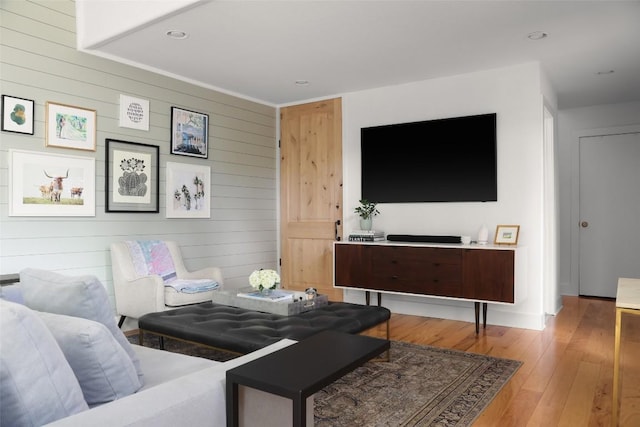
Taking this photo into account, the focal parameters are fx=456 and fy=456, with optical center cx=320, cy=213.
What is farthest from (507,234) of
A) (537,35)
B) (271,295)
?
(271,295)

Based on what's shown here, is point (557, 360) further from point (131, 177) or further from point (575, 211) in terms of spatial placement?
point (131, 177)

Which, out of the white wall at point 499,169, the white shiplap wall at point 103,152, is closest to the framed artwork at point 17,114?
the white shiplap wall at point 103,152

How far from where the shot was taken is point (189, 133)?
4824 mm

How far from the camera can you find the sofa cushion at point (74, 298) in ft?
4.88

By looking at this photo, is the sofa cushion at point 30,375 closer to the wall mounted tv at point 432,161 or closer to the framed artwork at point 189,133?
the framed artwork at point 189,133

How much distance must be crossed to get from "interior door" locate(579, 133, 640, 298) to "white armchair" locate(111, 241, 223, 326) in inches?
192

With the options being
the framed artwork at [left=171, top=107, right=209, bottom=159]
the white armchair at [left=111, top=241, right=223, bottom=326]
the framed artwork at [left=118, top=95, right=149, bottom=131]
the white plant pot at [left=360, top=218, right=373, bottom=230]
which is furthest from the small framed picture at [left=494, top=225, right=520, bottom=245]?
the framed artwork at [left=118, top=95, right=149, bottom=131]

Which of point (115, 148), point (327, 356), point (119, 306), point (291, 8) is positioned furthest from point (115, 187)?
point (327, 356)

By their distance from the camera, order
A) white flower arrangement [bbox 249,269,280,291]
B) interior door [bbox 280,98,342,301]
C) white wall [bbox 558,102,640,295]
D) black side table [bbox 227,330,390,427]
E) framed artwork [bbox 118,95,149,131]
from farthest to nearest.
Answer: white wall [bbox 558,102,640,295] < interior door [bbox 280,98,342,301] < framed artwork [bbox 118,95,149,131] < white flower arrangement [bbox 249,269,280,291] < black side table [bbox 227,330,390,427]

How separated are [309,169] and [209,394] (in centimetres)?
456

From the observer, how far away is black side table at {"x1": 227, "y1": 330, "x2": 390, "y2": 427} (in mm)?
1240

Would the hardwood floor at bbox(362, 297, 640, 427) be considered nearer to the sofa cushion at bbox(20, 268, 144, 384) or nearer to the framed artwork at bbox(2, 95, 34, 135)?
the sofa cushion at bbox(20, 268, 144, 384)

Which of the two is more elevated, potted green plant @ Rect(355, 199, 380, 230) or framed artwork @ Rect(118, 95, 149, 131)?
framed artwork @ Rect(118, 95, 149, 131)

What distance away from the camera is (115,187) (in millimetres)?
4125
